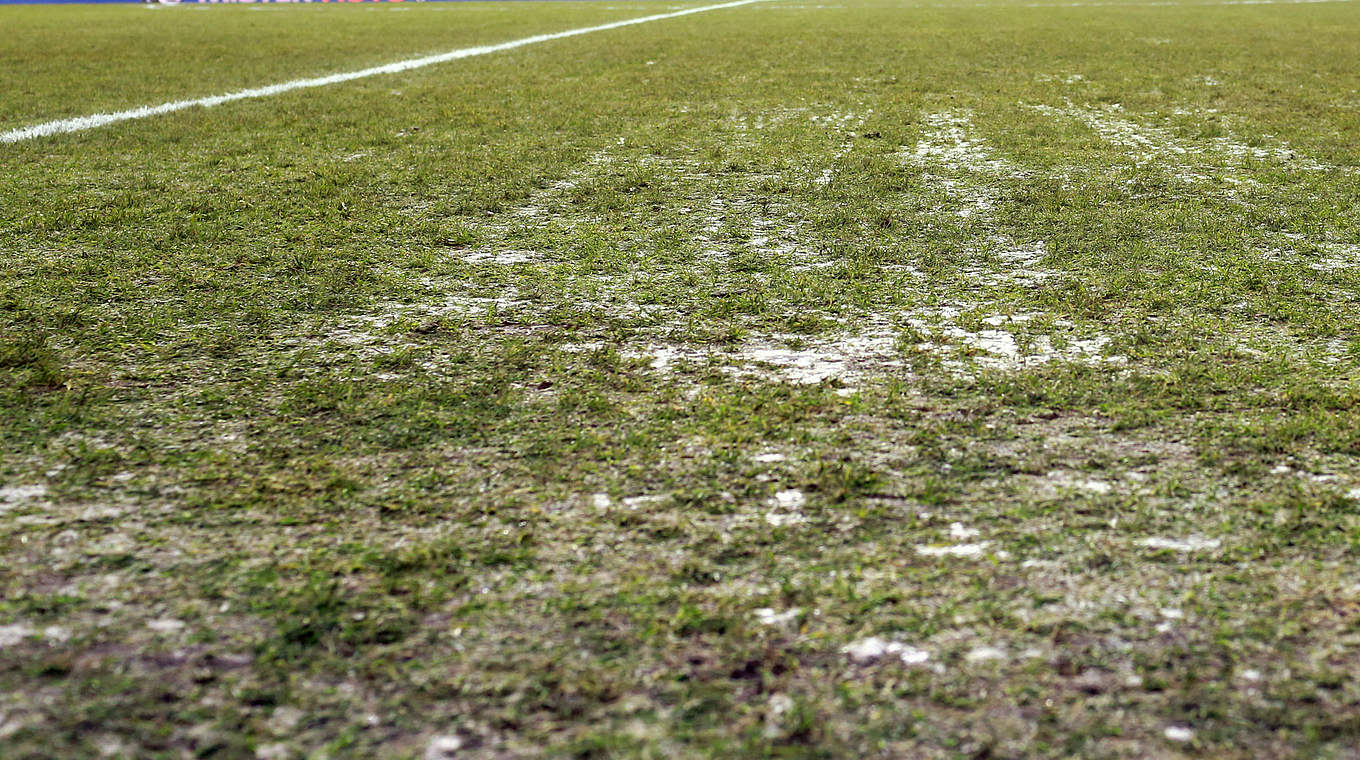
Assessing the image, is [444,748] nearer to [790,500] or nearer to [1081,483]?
[790,500]

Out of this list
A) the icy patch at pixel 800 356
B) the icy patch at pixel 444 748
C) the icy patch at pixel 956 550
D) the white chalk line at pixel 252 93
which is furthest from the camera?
the white chalk line at pixel 252 93

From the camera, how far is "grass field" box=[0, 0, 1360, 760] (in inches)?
56.2

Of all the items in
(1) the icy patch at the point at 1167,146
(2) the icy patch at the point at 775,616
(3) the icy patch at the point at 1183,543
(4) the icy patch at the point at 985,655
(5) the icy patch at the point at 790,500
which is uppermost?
(5) the icy patch at the point at 790,500

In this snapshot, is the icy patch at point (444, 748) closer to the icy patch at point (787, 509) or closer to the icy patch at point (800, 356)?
the icy patch at point (787, 509)

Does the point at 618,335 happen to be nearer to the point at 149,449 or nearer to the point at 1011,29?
the point at 149,449

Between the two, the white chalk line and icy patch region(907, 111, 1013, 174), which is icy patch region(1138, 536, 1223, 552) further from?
the white chalk line

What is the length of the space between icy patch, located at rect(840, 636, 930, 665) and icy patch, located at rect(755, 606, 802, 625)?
0.09 m

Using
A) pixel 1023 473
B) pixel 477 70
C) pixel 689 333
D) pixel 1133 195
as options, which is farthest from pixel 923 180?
pixel 477 70

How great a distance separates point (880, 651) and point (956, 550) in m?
0.29

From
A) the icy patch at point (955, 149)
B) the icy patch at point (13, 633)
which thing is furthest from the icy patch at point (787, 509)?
the icy patch at point (955, 149)

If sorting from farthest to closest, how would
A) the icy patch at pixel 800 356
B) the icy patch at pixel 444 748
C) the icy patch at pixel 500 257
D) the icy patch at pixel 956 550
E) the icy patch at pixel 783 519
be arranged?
1. the icy patch at pixel 500 257
2. the icy patch at pixel 800 356
3. the icy patch at pixel 783 519
4. the icy patch at pixel 956 550
5. the icy patch at pixel 444 748

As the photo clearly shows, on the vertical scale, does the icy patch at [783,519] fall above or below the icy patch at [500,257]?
below

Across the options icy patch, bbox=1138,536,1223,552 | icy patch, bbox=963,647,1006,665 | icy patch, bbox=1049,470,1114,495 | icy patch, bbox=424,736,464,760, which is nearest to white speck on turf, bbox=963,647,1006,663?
icy patch, bbox=963,647,1006,665

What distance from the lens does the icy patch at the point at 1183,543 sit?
5.74 feet
